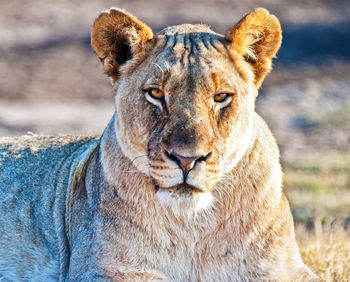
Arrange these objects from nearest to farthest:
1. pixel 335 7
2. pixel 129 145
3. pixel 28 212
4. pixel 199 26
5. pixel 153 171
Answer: pixel 153 171
pixel 129 145
pixel 199 26
pixel 28 212
pixel 335 7

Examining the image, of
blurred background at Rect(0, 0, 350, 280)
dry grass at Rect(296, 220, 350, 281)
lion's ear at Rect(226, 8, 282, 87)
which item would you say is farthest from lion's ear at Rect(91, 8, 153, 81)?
blurred background at Rect(0, 0, 350, 280)

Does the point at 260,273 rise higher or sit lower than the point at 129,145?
lower

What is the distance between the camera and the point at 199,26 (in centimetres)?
433

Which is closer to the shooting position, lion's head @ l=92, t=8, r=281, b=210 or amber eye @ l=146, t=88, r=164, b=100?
lion's head @ l=92, t=8, r=281, b=210

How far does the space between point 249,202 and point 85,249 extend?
1013mm

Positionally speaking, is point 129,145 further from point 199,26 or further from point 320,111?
point 320,111

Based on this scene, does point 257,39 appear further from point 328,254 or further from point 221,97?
point 328,254

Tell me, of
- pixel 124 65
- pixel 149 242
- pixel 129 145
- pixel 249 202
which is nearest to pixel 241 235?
pixel 249 202

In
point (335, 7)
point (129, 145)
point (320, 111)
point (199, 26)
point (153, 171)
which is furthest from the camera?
point (335, 7)

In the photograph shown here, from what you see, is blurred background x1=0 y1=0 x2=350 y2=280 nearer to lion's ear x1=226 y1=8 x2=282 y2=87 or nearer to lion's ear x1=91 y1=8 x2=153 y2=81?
lion's ear x1=226 y1=8 x2=282 y2=87

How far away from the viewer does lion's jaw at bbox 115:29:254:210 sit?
362cm

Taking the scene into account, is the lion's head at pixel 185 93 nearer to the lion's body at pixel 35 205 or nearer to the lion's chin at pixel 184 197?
the lion's chin at pixel 184 197

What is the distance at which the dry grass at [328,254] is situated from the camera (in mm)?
5074

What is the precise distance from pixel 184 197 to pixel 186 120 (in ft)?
1.31
